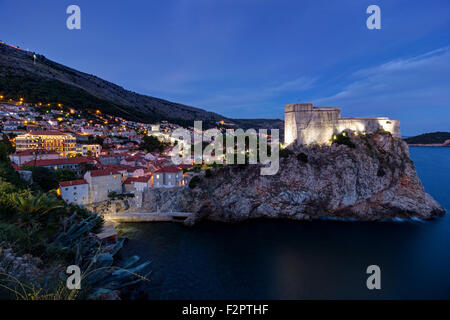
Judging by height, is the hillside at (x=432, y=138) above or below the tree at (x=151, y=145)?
above

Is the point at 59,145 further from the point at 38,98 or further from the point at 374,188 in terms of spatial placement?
the point at 374,188

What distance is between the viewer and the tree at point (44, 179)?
19.0 metres

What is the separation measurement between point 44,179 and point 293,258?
74.5 feet

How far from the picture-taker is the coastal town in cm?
2173

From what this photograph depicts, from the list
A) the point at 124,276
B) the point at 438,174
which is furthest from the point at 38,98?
the point at 438,174

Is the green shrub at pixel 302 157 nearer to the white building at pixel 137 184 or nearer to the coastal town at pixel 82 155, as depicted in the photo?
the coastal town at pixel 82 155

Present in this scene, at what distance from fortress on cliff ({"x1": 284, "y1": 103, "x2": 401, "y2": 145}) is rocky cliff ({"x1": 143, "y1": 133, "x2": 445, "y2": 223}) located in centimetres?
186

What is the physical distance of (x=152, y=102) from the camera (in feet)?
384

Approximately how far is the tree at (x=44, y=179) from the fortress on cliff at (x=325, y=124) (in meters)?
26.9

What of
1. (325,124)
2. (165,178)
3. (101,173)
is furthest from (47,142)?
(325,124)

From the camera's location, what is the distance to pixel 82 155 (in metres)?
35.1

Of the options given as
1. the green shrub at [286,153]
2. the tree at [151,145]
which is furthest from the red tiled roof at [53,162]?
the green shrub at [286,153]

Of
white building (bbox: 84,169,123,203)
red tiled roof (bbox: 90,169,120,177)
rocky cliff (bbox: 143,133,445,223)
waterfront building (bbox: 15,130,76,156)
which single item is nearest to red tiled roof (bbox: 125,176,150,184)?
white building (bbox: 84,169,123,203)
